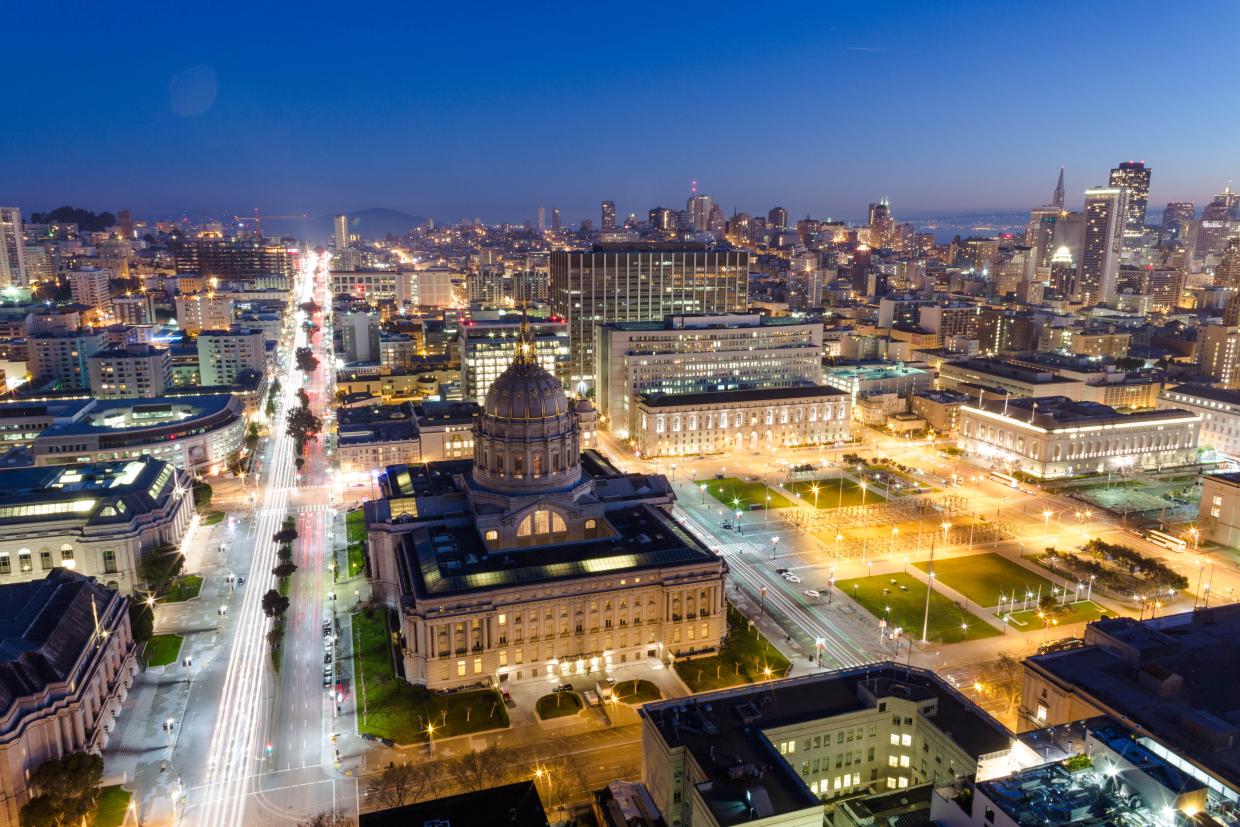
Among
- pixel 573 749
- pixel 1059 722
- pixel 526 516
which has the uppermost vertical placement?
pixel 526 516

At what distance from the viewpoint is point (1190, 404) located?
504 ft

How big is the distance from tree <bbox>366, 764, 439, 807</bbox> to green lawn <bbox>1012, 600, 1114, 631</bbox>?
5895 centimetres

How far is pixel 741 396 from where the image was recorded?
15300 centimetres

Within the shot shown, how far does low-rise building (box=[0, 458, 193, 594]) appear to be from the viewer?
87438 millimetres

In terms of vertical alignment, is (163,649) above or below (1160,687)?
below

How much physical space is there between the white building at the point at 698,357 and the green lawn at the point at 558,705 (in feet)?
283

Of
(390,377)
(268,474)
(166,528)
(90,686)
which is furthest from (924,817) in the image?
(390,377)

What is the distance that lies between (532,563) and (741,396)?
3291 inches

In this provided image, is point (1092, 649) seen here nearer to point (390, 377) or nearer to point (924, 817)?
point (924, 817)

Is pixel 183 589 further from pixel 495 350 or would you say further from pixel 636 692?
pixel 495 350

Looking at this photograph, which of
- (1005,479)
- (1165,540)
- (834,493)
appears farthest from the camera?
(1005,479)

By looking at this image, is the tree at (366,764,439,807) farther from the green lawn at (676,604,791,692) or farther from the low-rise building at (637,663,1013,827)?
the green lawn at (676,604,791,692)

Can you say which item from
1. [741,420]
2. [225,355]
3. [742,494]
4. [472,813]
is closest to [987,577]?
[742,494]

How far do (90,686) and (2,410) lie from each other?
9764 centimetres
